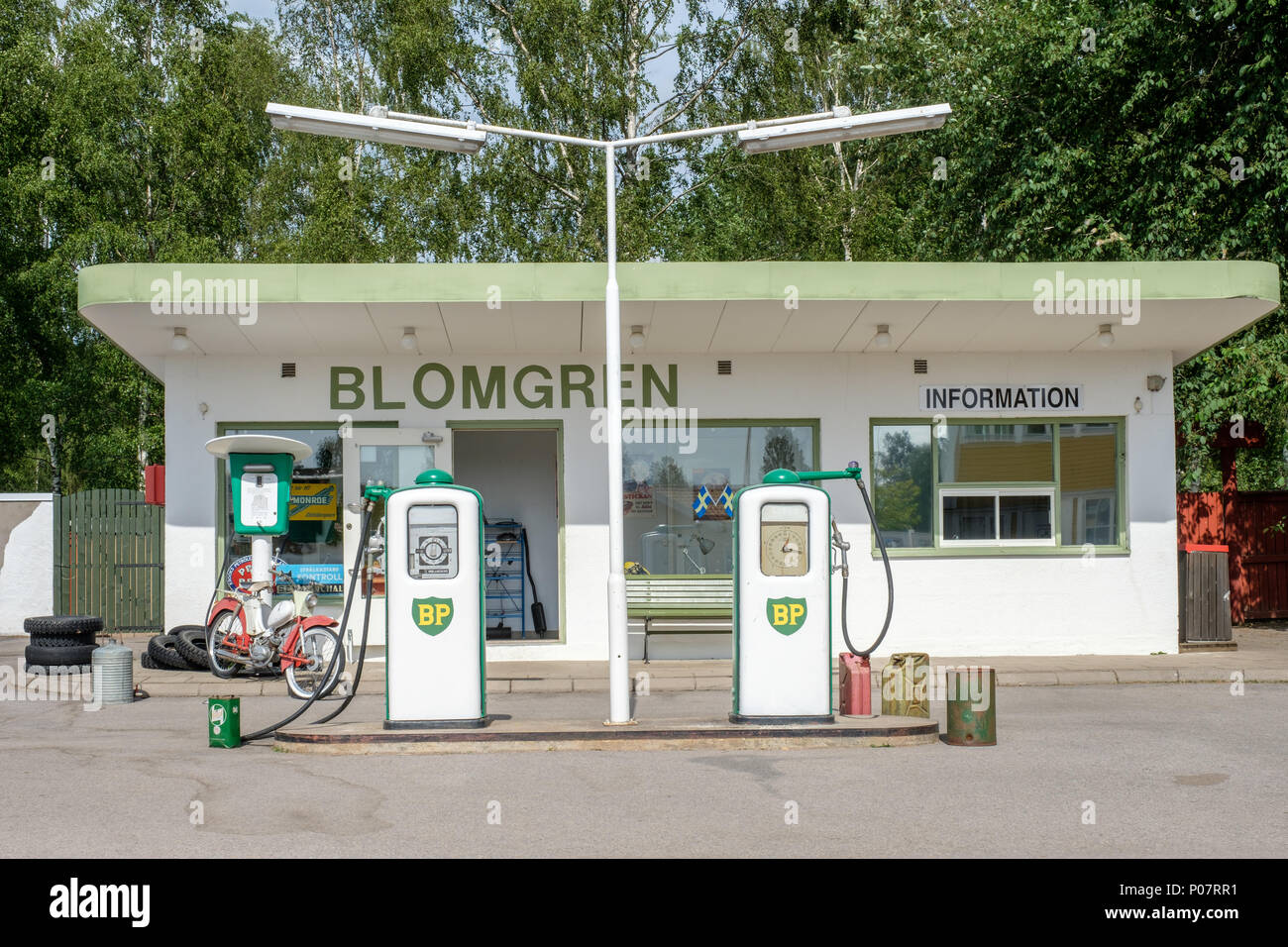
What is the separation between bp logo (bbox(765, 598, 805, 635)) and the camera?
9.52 m

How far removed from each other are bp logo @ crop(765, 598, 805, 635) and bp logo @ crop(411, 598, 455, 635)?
7.77 feet

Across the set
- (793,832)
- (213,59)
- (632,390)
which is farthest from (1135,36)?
(213,59)

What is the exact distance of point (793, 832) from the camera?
6488 mm

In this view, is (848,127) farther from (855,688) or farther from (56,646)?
(56,646)

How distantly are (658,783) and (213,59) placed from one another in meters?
29.1

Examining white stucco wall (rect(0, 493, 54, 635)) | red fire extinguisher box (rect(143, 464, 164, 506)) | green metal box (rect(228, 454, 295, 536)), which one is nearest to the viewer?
green metal box (rect(228, 454, 295, 536))

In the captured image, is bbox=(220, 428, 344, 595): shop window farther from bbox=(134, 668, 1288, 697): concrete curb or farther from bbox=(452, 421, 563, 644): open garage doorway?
bbox=(452, 421, 563, 644): open garage doorway

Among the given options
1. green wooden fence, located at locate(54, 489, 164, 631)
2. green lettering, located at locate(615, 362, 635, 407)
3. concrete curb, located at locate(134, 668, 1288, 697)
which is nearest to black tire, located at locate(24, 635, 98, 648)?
concrete curb, located at locate(134, 668, 1288, 697)

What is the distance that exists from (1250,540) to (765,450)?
9203mm

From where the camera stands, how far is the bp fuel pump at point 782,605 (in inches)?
374

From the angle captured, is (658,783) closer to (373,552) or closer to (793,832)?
(793,832)

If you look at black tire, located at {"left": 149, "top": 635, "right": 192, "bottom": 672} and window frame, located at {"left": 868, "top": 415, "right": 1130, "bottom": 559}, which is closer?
black tire, located at {"left": 149, "top": 635, "right": 192, "bottom": 672}

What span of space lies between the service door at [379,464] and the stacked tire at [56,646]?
2835 millimetres

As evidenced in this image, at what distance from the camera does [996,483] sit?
49.4 feet
